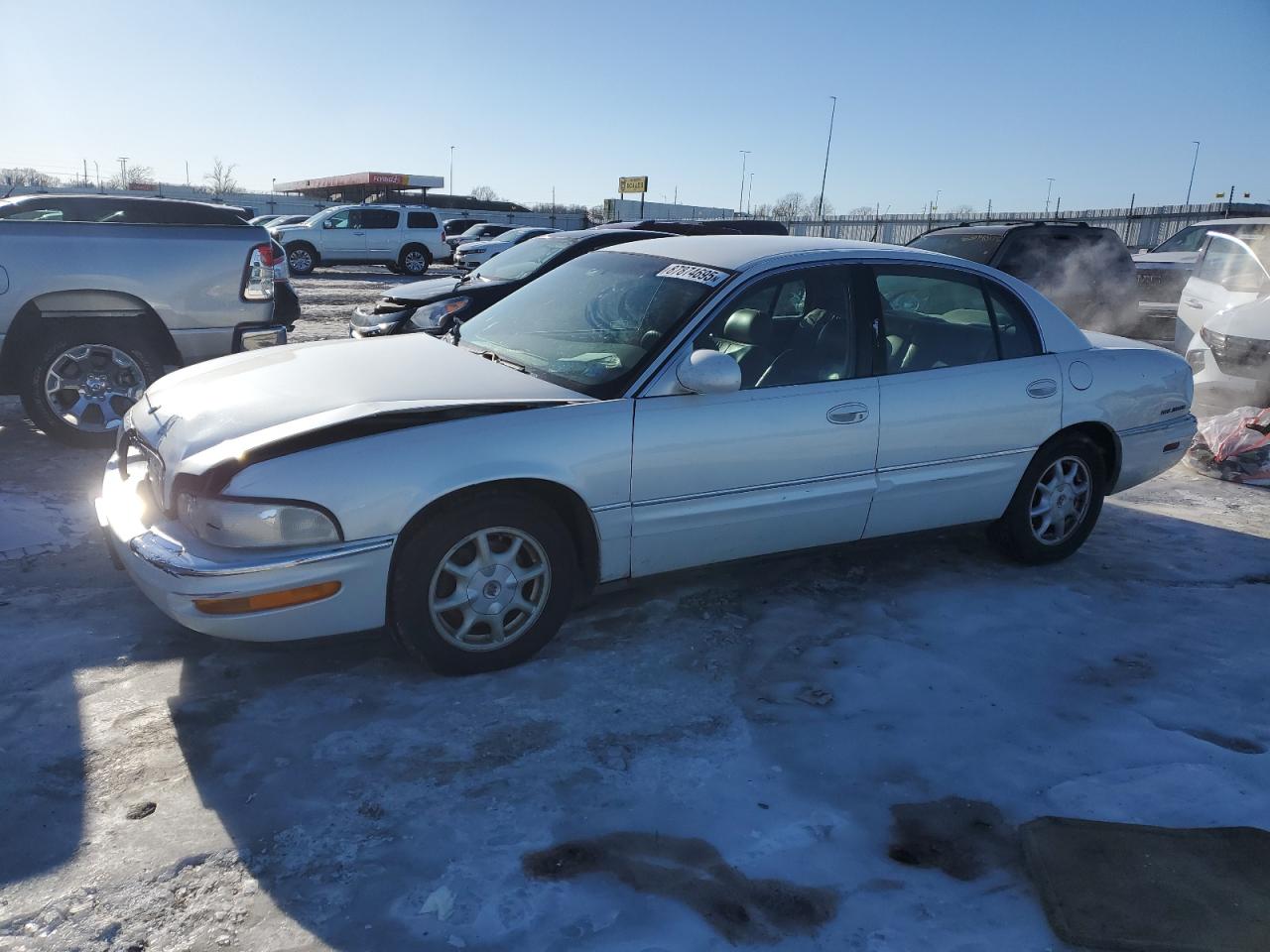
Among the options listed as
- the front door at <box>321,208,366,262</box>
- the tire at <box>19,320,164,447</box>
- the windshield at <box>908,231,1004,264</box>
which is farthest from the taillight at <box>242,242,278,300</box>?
the front door at <box>321,208,366,262</box>

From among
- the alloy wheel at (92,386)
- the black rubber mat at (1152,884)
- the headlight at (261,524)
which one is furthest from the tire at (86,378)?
the black rubber mat at (1152,884)

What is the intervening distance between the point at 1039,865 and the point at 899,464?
1.90m

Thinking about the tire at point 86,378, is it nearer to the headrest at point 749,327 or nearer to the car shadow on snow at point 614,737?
the car shadow on snow at point 614,737

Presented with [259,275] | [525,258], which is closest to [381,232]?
[525,258]

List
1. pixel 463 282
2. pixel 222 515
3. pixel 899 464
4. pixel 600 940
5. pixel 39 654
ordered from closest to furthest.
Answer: pixel 600 940 < pixel 222 515 < pixel 39 654 < pixel 899 464 < pixel 463 282

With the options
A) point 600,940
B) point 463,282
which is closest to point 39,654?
point 600,940

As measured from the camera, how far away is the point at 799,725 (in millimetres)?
3242

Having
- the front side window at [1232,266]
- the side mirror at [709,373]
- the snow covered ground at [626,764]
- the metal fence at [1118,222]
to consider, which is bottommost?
the snow covered ground at [626,764]

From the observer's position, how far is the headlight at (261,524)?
9.78 ft

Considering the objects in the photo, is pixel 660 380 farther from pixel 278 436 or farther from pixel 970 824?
pixel 970 824

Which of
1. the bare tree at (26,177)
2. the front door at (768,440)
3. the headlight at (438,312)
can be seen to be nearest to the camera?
the front door at (768,440)

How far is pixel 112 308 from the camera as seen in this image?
246 inches

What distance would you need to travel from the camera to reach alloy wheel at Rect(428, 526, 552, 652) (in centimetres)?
331

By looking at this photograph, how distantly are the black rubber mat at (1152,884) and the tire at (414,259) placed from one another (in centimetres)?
2514
